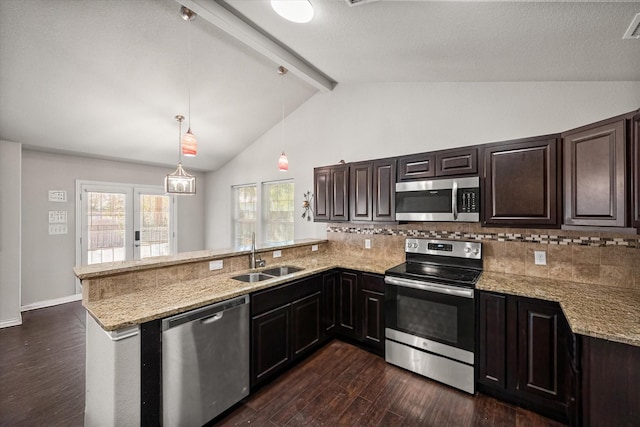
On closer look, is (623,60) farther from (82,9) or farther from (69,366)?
(69,366)

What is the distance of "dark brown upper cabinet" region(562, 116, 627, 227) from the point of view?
1681 mm

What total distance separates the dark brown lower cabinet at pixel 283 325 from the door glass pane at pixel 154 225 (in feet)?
14.2

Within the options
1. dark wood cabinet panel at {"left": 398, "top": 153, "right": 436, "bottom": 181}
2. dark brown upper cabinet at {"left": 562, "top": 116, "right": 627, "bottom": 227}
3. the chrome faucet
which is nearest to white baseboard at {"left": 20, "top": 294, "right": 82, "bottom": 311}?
Result: the chrome faucet

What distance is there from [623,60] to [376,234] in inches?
98.6

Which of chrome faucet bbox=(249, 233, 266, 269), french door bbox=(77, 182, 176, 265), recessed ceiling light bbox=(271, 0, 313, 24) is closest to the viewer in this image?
recessed ceiling light bbox=(271, 0, 313, 24)

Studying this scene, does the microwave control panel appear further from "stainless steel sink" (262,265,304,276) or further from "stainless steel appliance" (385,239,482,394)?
"stainless steel sink" (262,265,304,276)

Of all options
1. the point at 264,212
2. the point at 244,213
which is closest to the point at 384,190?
the point at 264,212

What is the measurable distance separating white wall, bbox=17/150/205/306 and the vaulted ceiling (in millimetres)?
370

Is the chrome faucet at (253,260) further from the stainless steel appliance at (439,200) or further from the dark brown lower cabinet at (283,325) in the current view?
the stainless steel appliance at (439,200)

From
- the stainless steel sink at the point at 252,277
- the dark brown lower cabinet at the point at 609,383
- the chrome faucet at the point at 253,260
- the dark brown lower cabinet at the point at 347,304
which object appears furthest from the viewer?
the dark brown lower cabinet at the point at 347,304

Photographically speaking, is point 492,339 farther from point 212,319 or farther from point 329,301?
point 212,319

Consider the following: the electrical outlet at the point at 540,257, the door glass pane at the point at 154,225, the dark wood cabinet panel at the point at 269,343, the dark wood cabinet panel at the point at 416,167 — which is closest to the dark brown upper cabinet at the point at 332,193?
the dark wood cabinet panel at the point at 416,167

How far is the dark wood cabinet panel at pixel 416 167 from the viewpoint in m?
2.74

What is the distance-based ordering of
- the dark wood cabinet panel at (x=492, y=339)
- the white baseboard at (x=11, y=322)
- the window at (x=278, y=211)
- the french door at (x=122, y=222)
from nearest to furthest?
the dark wood cabinet panel at (x=492, y=339) < the white baseboard at (x=11, y=322) < the french door at (x=122, y=222) < the window at (x=278, y=211)
